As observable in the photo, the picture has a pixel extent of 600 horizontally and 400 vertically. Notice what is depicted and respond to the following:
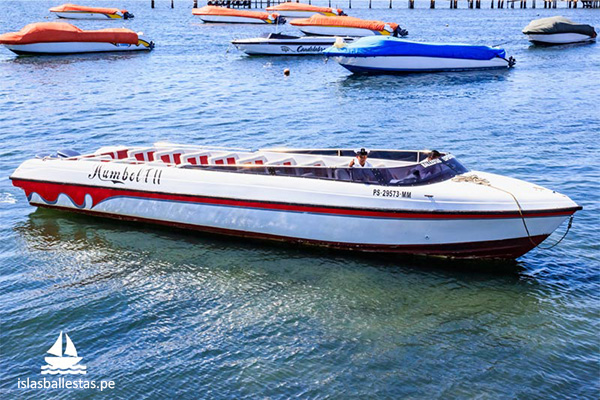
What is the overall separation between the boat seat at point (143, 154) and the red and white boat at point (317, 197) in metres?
0.03

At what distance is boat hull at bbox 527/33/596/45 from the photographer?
55.6 metres

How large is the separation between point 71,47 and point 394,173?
41868 millimetres

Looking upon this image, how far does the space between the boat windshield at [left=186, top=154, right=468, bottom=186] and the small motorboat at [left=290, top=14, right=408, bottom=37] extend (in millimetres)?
44181

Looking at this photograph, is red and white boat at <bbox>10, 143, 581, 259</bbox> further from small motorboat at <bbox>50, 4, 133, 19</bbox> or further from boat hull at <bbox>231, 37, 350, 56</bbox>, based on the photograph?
small motorboat at <bbox>50, 4, 133, 19</bbox>

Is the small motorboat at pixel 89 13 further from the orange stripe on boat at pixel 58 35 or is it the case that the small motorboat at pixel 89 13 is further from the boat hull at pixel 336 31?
the boat hull at pixel 336 31

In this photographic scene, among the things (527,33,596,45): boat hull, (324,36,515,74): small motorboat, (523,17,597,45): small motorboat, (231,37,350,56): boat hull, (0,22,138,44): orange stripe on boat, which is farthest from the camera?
(527,33,596,45): boat hull

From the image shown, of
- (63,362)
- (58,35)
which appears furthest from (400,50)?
(63,362)

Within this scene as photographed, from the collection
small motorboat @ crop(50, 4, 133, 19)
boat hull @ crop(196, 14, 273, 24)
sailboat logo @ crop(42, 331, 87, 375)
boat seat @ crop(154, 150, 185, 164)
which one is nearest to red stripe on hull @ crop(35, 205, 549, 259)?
boat seat @ crop(154, 150, 185, 164)

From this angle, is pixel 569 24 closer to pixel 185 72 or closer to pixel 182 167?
pixel 185 72

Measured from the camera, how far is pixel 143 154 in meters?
17.4

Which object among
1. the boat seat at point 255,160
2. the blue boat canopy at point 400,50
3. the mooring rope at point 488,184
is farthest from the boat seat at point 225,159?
the blue boat canopy at point 400,50

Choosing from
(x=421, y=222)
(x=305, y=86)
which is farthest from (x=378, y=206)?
(x=305, y=86)

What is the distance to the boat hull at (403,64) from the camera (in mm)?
39812

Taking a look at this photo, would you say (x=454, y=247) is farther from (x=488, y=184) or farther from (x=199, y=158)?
(x=199, y=158)
